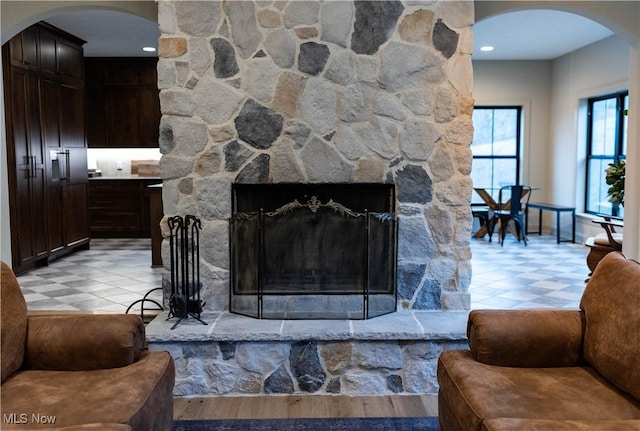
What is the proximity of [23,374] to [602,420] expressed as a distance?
2.01 metres

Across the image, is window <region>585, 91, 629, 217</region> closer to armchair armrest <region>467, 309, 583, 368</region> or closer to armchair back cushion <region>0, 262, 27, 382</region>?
armchair armrest <region>467, 309, 583, 368</region>

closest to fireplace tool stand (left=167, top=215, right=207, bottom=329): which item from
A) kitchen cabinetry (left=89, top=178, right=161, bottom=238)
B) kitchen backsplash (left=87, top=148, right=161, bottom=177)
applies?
kitchen cabinetry (left=89, top=178, right=161, bottom=238)

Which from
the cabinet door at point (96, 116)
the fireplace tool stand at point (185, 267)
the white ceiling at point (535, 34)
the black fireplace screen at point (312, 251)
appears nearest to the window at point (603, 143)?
the white ceiling at point (535, 34)

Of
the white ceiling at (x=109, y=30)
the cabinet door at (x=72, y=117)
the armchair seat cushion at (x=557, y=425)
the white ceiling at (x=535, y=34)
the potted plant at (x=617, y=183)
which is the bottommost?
the armchair seat cushion at (x=557, y=425)

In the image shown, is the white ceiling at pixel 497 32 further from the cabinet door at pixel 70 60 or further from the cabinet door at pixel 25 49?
the cabinet door at pixel 25 49

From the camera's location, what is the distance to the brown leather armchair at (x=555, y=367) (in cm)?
186

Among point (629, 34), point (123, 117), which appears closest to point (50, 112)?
point (123, 117)

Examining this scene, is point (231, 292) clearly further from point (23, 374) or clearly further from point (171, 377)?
point (23, 374)

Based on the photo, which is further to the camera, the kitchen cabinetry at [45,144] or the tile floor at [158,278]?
the kitchen cabinetry at [45,144]

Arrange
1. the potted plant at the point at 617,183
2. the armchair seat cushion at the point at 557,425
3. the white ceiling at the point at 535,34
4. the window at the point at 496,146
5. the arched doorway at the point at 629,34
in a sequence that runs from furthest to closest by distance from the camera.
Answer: the window at the point at 496,146 → the white ceiling at the point at 535,34 → the potted plant at the point at 617,183 → the arched doorway at the point at 629,34 → the armchair seat cushion at the point at 557,425

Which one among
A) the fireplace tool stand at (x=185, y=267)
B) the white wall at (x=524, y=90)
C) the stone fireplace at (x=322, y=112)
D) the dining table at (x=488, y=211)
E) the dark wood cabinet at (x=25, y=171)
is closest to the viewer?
the fireplace tool stand at (x=185, y=267)

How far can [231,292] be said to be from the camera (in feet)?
11.7

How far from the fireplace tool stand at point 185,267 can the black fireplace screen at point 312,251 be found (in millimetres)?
226

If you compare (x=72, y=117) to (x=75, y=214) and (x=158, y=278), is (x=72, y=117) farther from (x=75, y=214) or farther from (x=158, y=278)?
(x=158, y=278)
